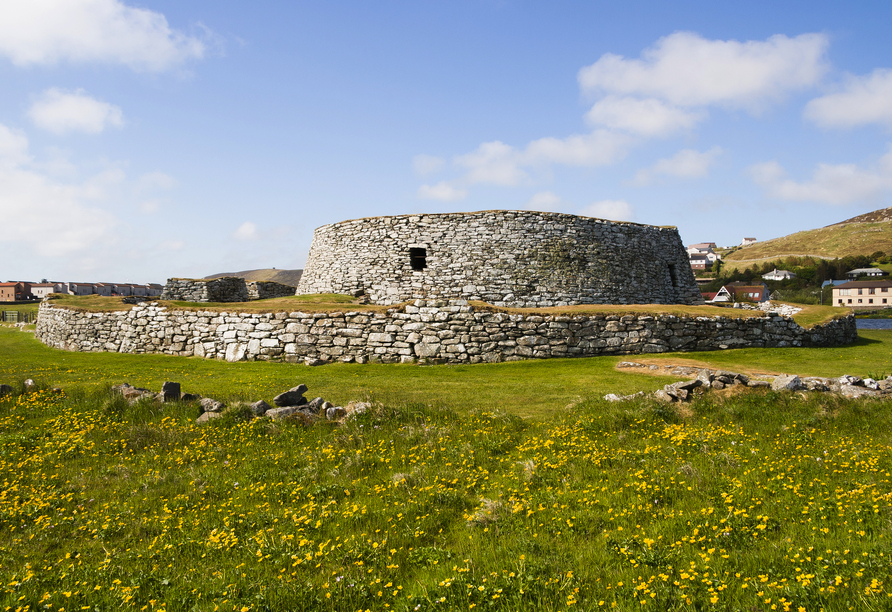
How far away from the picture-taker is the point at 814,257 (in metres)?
140

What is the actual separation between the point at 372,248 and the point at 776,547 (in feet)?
85.2

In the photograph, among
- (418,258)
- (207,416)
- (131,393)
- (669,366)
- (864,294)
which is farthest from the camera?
(864,294)

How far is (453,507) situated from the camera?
5219 mm

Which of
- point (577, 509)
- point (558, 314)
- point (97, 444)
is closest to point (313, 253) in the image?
point (558, 314)

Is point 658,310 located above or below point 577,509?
above

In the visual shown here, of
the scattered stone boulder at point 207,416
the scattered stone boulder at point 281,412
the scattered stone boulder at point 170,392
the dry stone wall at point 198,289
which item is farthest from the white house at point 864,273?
the scattered stone boulder at point 170,392

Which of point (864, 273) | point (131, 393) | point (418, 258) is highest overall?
point (418, 258)

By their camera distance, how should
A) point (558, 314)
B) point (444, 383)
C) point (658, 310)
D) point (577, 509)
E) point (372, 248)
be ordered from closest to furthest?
point (577, 509) < point (444, 383) < point (558, 314) < point (658, 310) < point (372, 248)

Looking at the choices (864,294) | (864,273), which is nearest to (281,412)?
(864,294)

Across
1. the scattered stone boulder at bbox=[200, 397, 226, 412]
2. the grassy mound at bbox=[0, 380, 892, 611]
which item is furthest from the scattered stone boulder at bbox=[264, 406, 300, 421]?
the scattered stone boulder at bbox=[200, 397, 226, 412]

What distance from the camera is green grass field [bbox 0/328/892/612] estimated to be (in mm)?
3625

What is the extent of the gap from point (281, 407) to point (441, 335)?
7933mm

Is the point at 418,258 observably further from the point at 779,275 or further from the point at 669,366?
the point at 779,275

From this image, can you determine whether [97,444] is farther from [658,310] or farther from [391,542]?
[658,310]
